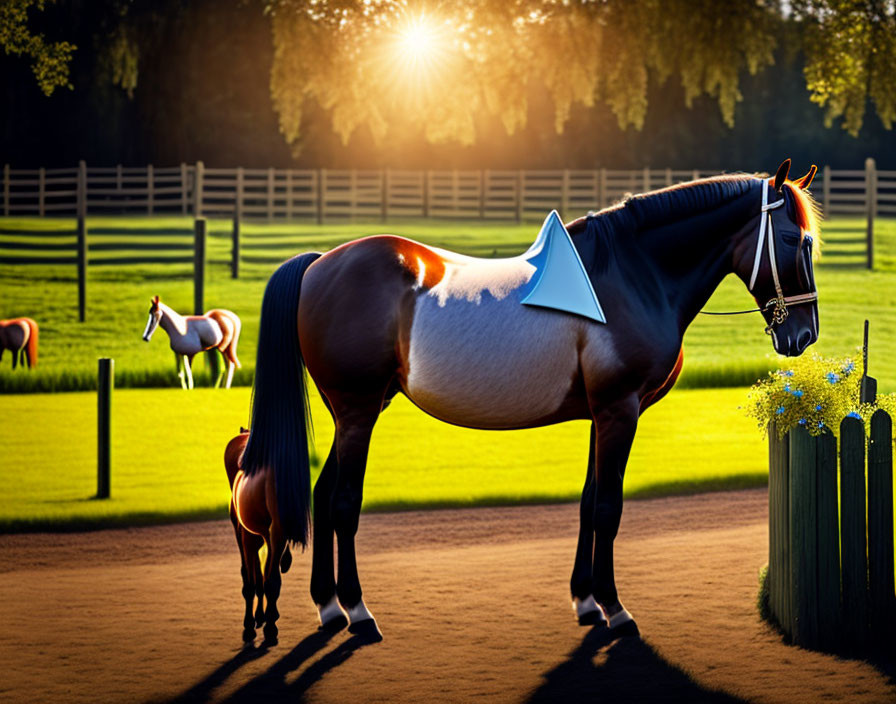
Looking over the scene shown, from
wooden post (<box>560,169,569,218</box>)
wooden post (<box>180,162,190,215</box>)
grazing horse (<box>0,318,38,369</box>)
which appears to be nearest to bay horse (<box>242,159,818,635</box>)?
grazing horse (<box>0,318,38,369</box>)

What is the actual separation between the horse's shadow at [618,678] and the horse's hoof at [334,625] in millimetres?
1144

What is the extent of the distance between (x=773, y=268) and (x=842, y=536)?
1269 millimetres

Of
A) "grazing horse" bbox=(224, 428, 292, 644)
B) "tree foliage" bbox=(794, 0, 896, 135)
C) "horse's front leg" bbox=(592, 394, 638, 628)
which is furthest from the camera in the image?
"tree foliage" bbox=(794, 0, 896, 135)

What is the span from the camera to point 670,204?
19.5 ft

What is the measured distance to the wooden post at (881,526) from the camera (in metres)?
5.61

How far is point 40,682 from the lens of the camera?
5.25 metres

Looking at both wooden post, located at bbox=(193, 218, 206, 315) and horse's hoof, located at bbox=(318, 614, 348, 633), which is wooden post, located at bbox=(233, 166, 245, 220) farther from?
horse's hoof, located at bbox=(318, 614, 348, 633)

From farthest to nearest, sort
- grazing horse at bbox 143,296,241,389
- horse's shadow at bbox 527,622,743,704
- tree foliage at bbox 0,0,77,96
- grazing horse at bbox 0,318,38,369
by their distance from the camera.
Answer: tree foliage at bbox 0,0,77,96
grazing horse at bbox 0,318,38,369
grazing horse at bbox 143,296,241,389
horse's shadow at bbox 527,622,743,704

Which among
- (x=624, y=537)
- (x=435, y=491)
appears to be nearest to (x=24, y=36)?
(x=435, y=491)

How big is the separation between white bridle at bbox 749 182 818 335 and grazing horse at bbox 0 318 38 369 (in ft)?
32.5

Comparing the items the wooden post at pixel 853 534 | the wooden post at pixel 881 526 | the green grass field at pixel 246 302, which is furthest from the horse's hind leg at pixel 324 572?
the green grass field at pixel 246 302

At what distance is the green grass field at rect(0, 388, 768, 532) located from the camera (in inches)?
364

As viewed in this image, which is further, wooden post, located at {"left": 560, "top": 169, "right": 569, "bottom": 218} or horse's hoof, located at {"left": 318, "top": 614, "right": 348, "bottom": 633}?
wooden post, located at {"left": 560, "top": 169, "right": 569, "bottom": 218}

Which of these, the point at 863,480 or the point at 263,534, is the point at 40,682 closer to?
the point at 263,534
